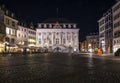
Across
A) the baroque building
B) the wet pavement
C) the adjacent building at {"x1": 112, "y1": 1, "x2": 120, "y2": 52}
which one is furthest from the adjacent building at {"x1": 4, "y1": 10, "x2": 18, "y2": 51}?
the wet pavement

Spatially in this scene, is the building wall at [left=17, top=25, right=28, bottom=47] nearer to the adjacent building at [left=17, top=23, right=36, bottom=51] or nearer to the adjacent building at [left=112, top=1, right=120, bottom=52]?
the adjacent building at [left=17, top=23, right=36, bottom=51]

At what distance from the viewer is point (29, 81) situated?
1096 centimetres

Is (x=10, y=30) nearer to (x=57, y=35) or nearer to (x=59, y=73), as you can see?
(x=57, y=35)

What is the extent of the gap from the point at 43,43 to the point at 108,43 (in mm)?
64975

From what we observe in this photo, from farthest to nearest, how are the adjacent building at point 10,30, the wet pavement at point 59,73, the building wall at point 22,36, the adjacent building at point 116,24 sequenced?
the building wall at point 22,36, the adjacent building at point 10,30, the adjacent building at point 116,24, the wet pavement at point 59,73

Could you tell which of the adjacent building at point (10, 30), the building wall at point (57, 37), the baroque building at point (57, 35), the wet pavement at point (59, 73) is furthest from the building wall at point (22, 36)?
the wet pavement at point (59, 73)

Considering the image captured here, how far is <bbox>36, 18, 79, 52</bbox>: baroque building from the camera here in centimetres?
16500

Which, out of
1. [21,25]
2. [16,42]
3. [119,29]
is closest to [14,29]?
[16,42]

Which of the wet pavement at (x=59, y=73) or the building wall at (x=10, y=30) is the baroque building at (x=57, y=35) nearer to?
the building wall at (x=10, y=30)

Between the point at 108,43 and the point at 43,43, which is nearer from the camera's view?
the point at 108,43

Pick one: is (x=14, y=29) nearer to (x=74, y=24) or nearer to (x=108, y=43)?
(x=108, y=43)

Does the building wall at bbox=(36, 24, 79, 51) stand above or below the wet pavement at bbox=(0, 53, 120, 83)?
above

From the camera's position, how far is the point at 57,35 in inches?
6644

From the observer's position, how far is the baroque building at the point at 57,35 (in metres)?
165
